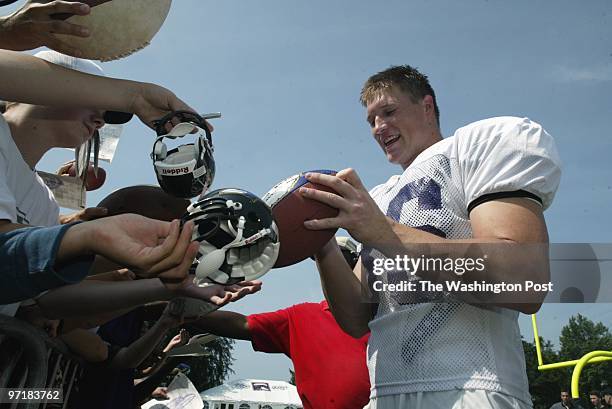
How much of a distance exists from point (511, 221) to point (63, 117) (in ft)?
5.90

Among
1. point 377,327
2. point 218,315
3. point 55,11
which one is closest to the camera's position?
point 55,11

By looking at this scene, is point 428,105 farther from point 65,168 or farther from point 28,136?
point 65,168

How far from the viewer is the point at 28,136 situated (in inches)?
90.7

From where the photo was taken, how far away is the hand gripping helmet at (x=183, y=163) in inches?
68.6

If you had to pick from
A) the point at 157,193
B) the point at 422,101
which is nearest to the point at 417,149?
the point at 422,101

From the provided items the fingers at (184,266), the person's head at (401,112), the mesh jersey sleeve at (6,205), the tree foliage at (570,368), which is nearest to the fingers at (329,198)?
the fingers at (184,266)

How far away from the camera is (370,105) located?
2852mm

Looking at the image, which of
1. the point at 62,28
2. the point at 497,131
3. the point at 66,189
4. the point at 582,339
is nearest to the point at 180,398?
the point at 66,189

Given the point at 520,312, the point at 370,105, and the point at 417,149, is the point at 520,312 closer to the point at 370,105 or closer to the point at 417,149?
the point at 417,149

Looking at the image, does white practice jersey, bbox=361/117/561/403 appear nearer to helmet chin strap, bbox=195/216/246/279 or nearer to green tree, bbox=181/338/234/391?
helmet chin strap, bbox=195/216/246/279

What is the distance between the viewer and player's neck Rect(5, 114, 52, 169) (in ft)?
7.53

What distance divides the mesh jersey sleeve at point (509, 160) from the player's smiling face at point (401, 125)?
2.46 ft

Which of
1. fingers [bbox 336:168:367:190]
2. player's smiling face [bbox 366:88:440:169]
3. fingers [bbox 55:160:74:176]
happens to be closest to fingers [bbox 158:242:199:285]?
fingers [bbox 336:168:367:190]

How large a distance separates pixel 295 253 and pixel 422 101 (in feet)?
4.48
